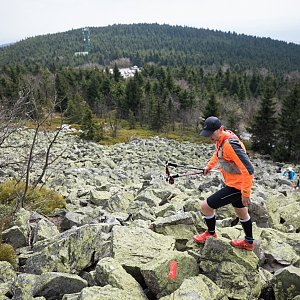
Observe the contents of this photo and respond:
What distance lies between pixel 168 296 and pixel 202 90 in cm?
8471

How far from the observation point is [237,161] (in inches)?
221

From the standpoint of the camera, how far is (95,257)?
6309 mm

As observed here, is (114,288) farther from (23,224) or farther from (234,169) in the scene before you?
(23,224)

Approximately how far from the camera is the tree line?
50.3 m

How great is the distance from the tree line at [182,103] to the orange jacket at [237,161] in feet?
144

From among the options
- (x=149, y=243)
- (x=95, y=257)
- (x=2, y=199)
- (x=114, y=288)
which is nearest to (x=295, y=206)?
(x=149, y=243)

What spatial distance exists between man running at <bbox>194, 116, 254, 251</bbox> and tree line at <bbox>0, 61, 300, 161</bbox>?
143ft

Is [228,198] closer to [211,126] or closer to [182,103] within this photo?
[211,126]

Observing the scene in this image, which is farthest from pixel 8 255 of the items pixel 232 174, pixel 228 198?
pixel 232 174

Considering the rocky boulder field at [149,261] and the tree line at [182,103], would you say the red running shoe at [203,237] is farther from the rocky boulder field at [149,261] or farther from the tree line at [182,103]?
the tree line at [182,103]

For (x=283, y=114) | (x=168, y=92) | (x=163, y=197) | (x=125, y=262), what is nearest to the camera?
(x=125, y=262)

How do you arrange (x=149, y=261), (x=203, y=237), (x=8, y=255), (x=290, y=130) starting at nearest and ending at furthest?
(x=149, y=261), (x=203, y=237), (x=8, y=255), (x=290, y=130)

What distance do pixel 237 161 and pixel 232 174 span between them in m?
0.40

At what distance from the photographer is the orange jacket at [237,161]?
5590 mm
